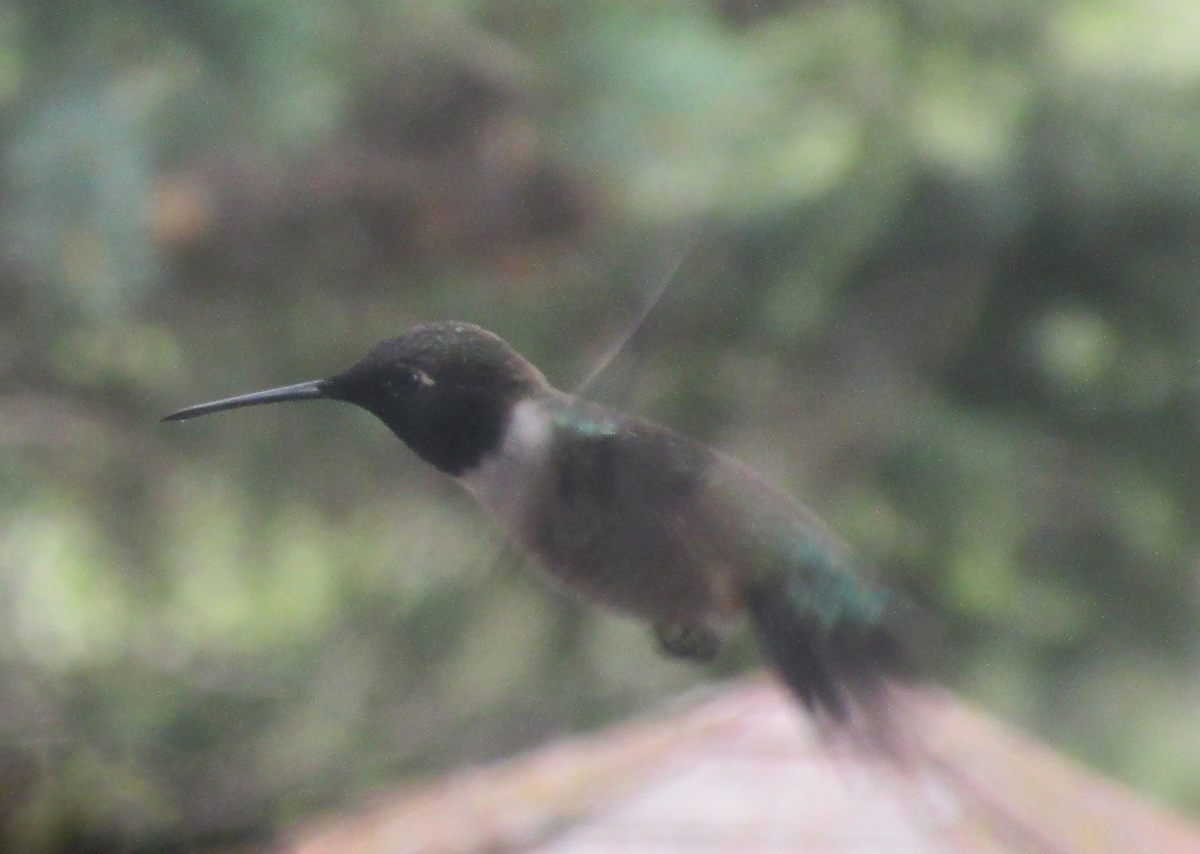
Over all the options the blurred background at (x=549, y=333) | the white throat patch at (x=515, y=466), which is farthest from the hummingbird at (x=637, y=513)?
the blurred background at (x=549, y=333)

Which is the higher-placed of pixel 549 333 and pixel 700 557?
pixel 549 333

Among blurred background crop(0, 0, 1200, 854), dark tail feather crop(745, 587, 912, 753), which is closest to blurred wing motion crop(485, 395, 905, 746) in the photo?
dark tail feather crop(745, 587, 912, 753)

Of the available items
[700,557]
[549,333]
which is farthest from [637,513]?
[549,333]

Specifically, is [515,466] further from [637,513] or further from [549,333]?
[549,333]

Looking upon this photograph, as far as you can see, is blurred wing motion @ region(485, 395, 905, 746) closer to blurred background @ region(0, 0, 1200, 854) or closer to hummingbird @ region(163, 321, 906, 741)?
hummingbird @ region(163, 321, 906, 741)

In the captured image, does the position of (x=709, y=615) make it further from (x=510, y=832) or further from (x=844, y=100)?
(x=844, y=100)

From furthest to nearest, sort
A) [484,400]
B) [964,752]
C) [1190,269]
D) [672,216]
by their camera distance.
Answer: [1190,269]
[672,216]
[964,752]
[484,400]

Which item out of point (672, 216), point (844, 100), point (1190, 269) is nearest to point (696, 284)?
point (672, 216)

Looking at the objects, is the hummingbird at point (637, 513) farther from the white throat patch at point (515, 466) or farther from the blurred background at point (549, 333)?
the blurred background at point (549, 333)
